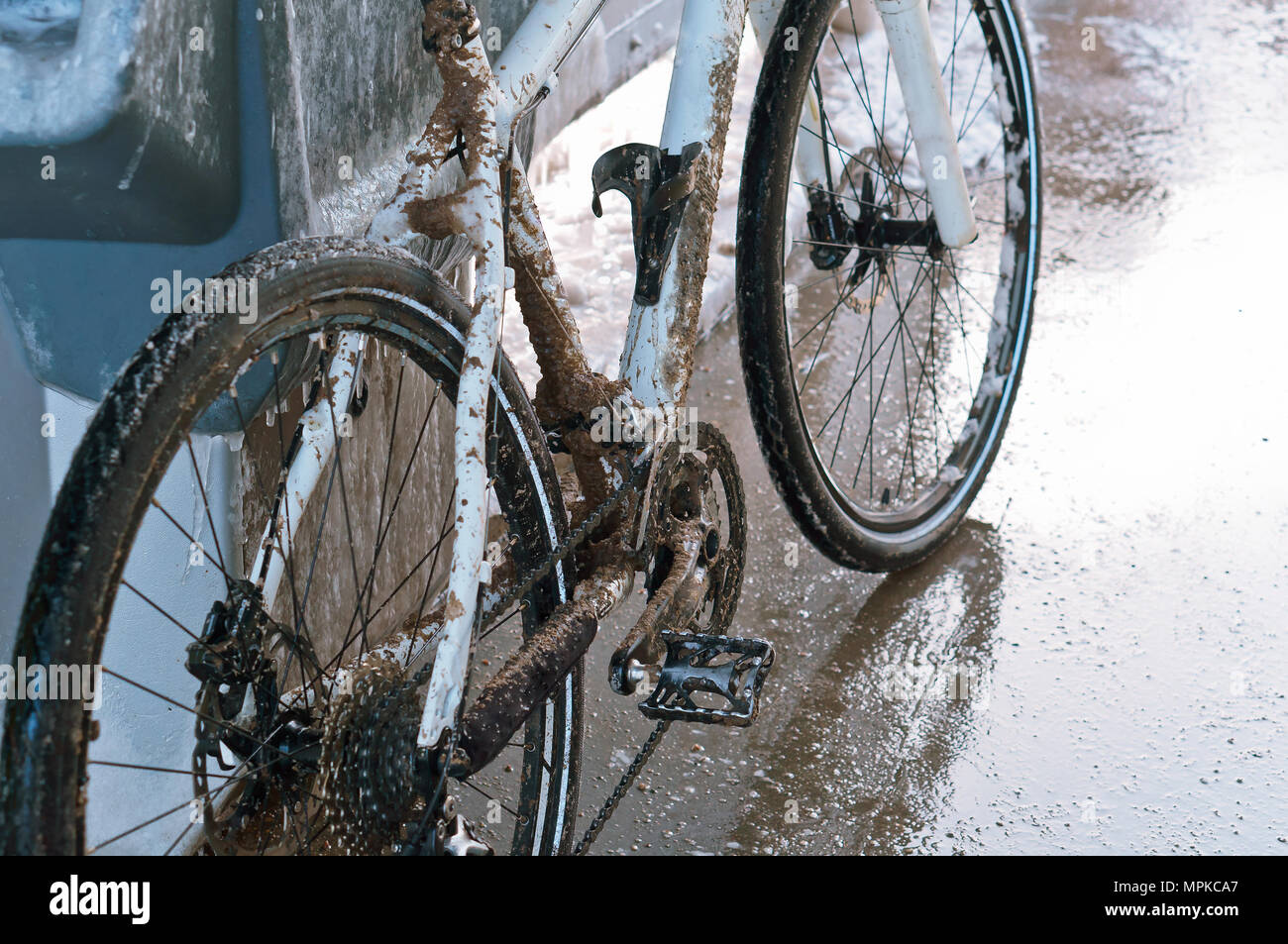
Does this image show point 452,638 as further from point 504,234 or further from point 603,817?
point 603,817

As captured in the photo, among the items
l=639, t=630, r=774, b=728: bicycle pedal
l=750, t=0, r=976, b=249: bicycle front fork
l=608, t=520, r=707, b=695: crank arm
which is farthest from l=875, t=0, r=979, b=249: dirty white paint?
l=639, t=630, r=774, b=728: bicycle pedal

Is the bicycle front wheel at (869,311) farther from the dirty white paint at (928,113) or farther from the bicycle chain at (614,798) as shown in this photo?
the bicycle chain at (614,798)

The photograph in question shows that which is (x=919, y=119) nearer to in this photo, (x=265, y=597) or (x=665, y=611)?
(x=665, y=611)

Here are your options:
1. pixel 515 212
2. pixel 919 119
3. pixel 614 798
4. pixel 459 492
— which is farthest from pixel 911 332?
pixel 459 492

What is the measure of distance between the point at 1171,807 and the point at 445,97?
4.48 ft

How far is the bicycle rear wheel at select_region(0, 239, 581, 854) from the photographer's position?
88cm

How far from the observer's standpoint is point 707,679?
1603 mm

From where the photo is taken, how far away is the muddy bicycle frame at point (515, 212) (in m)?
1.17

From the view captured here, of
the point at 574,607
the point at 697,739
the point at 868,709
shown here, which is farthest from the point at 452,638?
the point at 868,709

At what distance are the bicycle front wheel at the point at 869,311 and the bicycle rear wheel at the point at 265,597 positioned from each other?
21.0 inches

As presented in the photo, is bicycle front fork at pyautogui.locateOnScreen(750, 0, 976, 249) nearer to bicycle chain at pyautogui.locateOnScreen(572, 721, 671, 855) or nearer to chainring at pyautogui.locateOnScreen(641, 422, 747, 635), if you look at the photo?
chainring at pyautogui.locateOnScreen(641, 422, 747, 635)

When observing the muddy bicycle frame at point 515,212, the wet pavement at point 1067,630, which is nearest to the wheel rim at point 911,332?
the wet pavement at point 1067,630

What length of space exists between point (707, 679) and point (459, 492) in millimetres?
547
